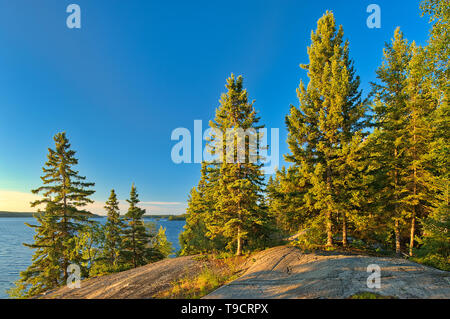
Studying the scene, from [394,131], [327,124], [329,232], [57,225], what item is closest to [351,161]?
[327,124]

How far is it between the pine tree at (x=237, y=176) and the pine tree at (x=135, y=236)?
15863 millimetres

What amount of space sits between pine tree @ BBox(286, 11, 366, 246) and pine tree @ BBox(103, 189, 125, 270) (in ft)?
68.7

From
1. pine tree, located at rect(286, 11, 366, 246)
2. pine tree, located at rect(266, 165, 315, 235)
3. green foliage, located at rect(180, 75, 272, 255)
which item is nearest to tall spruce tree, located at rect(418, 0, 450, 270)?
pine tree, located at rect(286, 11, 366, 246)

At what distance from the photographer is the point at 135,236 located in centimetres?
2508

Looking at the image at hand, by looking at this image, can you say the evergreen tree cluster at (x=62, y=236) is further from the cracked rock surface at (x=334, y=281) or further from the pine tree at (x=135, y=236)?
the cracked rock surface at (x=334, y=281)

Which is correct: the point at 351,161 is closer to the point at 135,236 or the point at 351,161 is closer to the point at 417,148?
the point at 417,148

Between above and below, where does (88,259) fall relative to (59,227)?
below

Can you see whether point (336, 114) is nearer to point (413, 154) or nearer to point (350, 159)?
point (350, 159)

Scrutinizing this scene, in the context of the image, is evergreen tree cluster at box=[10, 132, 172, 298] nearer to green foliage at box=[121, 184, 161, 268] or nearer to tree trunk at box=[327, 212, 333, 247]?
green foliage at box=[121, 184, 161, 268]

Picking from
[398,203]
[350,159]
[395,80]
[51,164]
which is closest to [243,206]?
[350,159]

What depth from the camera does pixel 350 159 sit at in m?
10.4

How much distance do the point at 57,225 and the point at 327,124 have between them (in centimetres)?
2475

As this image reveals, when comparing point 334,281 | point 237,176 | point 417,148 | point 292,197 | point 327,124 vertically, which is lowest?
point 334,281
